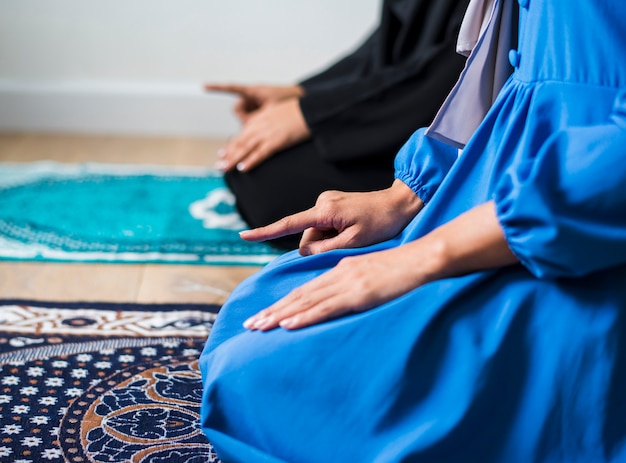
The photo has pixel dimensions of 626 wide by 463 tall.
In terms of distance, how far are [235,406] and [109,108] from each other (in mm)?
2088

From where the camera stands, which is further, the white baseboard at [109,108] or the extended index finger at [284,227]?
the white baseboard at [109,108]

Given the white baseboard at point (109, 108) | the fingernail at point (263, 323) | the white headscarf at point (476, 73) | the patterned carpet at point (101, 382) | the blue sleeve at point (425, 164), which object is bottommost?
the white baseboard at point (109, 108)

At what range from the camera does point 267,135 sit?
6.18 ft

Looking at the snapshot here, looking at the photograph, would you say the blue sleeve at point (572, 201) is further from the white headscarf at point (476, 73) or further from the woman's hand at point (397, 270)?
the white headscarf at point (476, 73)

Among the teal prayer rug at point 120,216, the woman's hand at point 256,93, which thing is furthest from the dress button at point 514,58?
the woman's hand at point 256,93

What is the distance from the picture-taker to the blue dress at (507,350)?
0.78 m

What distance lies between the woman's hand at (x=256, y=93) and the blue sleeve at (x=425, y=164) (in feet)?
3.41

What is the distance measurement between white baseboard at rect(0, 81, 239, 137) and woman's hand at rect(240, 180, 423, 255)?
1846 mm

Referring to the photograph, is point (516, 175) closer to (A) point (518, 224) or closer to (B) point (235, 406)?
(A) point (518, 224)

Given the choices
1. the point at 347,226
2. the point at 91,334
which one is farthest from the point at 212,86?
the point at 347,226

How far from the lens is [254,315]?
93 cm

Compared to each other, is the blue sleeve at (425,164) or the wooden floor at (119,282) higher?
the blue sleeve at (425,164)

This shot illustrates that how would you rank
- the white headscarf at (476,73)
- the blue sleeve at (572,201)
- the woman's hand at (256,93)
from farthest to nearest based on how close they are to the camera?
the woman's hand at (256,93)
the white headscarf at (476,73)
the blue sleeve at (572,201)

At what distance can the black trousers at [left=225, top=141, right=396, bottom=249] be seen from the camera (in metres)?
1.76
